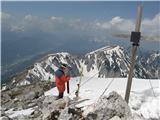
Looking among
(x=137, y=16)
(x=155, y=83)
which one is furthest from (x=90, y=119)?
(x=155, y=83)

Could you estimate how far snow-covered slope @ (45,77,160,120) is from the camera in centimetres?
1931

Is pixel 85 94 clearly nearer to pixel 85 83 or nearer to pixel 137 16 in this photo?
pixel 85 83

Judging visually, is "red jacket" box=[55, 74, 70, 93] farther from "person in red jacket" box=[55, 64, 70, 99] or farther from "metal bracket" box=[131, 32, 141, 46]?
"metal bracket" box=[131, 32, 141, 46]

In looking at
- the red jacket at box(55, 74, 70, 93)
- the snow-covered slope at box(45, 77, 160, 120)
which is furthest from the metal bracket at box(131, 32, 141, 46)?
the red jacket at box(55, 74, 70, 93)

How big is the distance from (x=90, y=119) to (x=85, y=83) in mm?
13341

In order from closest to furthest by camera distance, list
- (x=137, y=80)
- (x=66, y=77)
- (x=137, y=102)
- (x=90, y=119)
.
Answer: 1. (x=90, y=119)
2. (x=137, y=102)
3. (x=66, y=77)
4. (x=137, y=80)

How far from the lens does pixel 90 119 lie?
17188 mm

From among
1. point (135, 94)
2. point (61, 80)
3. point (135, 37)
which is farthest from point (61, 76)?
point (135, 37)

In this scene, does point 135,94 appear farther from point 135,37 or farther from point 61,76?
point 135,37

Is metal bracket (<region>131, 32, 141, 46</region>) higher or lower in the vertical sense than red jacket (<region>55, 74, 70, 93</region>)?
higher

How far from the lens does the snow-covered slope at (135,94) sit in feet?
63.4

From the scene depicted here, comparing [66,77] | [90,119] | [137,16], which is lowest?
[90,119]

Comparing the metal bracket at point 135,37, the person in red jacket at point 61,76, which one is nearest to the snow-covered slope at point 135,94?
the person in red jacket at point 61,76

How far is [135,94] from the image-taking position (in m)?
22.5
